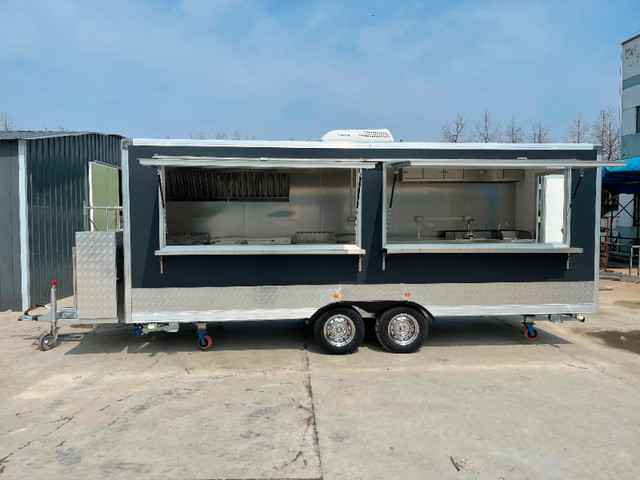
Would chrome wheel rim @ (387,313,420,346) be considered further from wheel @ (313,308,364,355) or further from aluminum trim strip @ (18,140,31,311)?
aluminum trim strip @ (18,140,31,311)

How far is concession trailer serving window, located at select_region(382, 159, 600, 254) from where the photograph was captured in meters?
7.58

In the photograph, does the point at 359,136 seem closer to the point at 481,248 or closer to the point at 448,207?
the point at 481,248

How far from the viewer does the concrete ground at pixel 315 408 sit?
150 inches

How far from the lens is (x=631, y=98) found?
66.2 feet

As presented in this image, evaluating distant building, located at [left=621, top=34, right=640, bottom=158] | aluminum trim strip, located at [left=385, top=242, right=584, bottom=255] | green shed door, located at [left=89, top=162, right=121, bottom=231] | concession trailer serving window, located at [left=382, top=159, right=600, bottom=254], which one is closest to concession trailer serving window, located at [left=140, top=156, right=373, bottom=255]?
concession trailer serving window, located at [left=382, top=159, right=600, bottom=254]

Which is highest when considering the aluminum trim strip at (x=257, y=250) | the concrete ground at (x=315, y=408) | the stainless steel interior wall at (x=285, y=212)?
the stainless steel interior wall at (x=285, y=212)

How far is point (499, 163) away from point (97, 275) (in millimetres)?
5105

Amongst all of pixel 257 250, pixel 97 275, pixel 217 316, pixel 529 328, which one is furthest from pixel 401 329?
pixel 97 275

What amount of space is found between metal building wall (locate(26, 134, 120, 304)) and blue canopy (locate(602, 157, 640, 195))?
12687 mm

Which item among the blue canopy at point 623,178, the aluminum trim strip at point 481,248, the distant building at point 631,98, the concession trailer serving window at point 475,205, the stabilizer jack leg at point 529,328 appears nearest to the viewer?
the aluminum trim strip at point 481,248

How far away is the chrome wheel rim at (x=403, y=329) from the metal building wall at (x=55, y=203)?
684 centimetres

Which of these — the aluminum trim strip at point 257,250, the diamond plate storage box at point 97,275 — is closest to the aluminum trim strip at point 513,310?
the aluminum trim strip at point 257,250

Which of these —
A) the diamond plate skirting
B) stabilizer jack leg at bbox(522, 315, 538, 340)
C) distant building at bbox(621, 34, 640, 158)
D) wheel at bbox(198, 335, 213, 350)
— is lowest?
wheel at bbox(198, 335, 213, 350)

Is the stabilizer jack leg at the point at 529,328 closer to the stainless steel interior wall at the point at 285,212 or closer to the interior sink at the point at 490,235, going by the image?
the interior sink at the point at 490,235
